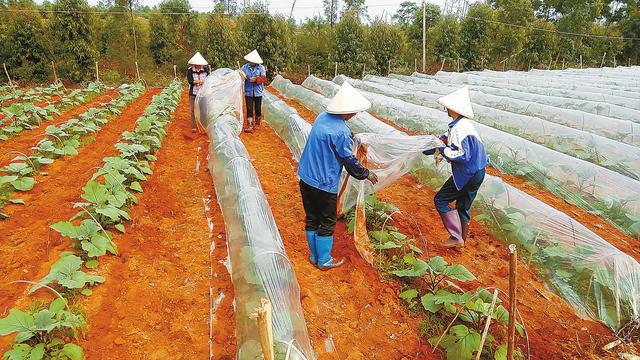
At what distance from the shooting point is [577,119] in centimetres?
748

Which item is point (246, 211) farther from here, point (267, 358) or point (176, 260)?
point (267, 358)

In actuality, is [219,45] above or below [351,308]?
above

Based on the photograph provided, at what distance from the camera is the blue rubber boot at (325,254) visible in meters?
3.39

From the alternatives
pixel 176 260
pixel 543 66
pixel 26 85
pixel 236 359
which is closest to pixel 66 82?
pixel 26 85

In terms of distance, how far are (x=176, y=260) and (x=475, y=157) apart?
2.95m

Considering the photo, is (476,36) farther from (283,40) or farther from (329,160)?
(329,160)

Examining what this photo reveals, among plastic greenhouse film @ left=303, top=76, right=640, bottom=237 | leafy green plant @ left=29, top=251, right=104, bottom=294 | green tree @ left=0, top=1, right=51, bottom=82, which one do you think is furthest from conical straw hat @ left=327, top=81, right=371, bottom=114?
green tree @ left=0, top=1, right=51, bottom=82

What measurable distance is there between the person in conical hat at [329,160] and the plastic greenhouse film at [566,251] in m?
0.69

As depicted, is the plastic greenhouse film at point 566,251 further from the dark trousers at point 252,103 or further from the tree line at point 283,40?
the tree line at point 283,40

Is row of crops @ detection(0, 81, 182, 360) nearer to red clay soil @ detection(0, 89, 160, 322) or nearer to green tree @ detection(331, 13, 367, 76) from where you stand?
red clay soil @ detection(0, 89, 160, 322)

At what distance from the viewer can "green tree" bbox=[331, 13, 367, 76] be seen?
18.5m

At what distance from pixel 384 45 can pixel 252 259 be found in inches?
715

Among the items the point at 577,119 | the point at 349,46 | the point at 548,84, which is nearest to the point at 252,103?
the point at 577,119

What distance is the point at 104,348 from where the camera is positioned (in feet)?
8.21
